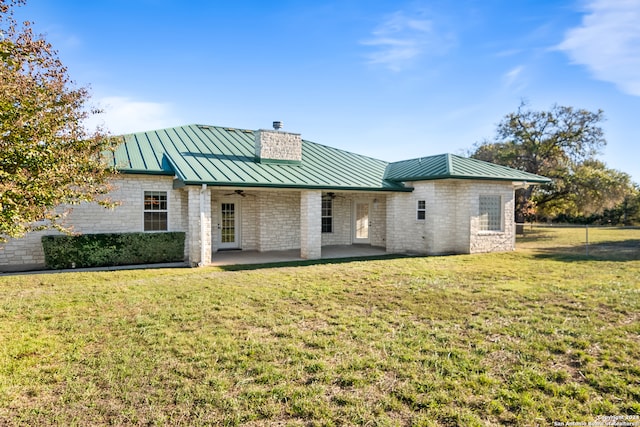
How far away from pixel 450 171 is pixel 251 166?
24.8ft

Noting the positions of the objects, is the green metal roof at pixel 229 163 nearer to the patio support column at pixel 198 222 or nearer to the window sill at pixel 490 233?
the patio support column at pixel 198 222

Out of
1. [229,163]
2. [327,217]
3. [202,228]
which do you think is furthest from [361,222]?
[202,228]

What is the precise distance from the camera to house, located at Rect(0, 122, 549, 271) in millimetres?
11758

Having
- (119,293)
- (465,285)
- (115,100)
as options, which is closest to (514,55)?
(465,285)

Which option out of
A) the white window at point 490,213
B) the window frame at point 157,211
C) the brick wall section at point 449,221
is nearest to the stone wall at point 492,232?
the brick wall section at point 449,221

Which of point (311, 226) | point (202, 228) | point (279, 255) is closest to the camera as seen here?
point (202, 228)

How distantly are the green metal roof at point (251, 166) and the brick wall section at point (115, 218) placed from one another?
2.14ft

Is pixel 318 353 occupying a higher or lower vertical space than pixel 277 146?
lower

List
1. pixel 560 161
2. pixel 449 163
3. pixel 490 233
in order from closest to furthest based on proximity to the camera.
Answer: pixel 449 163
pixel 490 233
pixel 560 161

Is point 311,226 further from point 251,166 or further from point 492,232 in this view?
point 492,232

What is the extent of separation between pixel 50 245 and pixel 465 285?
11.7 metres

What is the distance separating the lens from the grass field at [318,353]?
335cm

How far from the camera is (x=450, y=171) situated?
1375 cm

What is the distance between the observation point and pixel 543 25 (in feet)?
35.0
